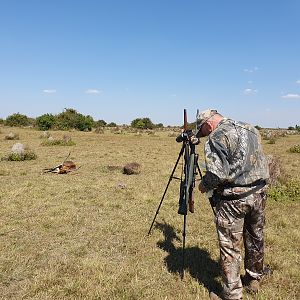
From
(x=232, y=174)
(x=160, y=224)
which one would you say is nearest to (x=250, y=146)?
(x=232, y=174)

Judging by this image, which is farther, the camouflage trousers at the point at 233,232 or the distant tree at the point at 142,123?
the distant tree at the point at 142,123

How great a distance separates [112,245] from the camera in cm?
759

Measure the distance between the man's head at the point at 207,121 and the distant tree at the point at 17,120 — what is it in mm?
62593

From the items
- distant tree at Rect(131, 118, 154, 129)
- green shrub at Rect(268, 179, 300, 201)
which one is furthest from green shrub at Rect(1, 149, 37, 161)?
distant tree at Rect(131, 118, 154, 129)

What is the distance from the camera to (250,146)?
194 inches

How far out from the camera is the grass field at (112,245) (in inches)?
225

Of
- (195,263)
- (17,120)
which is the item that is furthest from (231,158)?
(17,120)

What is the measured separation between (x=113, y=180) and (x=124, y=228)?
19.6 ft

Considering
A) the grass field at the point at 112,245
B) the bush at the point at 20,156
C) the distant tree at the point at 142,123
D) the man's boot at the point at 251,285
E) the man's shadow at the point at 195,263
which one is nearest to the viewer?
the man's boot at the point at 251,285

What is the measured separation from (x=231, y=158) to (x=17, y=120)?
63864mm

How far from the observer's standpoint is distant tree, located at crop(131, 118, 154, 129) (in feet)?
260

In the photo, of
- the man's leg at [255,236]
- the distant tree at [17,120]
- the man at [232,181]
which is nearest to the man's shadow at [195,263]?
the man's leg at [255,236]

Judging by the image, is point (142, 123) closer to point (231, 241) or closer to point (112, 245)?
point (112, 245)

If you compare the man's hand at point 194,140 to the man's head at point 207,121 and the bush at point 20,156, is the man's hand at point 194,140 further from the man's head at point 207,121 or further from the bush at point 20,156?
the bush at point 20,156
